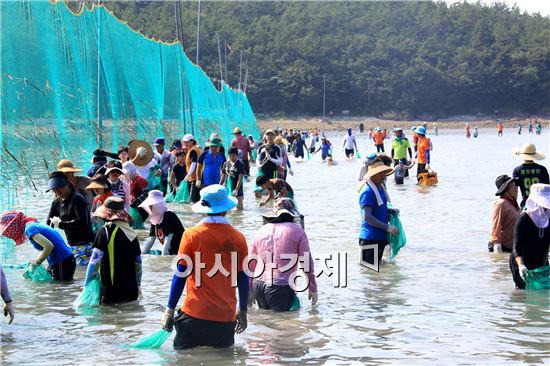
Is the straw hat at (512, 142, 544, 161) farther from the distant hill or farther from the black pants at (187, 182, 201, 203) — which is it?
the distant hill

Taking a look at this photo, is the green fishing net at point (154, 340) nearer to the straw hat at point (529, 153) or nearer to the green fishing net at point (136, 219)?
the straw hat at point (529, 153)

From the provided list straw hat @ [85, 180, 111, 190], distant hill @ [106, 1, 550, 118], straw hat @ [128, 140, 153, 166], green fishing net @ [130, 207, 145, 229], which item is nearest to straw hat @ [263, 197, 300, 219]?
straw hat @ [85, 180, 111, 190]

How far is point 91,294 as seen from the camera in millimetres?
8602

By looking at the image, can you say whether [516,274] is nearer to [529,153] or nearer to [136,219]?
[529,153]

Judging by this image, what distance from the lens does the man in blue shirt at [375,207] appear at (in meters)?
10.5

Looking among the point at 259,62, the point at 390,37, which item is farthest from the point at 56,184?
the point at 390,37

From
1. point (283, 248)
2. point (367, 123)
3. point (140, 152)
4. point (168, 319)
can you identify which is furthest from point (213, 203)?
point (367, 123)

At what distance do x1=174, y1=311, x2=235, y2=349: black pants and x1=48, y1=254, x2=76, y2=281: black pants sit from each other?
141 inches

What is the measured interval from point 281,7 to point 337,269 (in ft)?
513

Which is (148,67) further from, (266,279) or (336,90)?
(336,90)

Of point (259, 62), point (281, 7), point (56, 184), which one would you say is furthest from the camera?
point (281, 7)

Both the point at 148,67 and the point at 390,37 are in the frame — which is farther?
the point at 390,37

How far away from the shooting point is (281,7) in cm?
16438

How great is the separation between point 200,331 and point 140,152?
8545 mm
